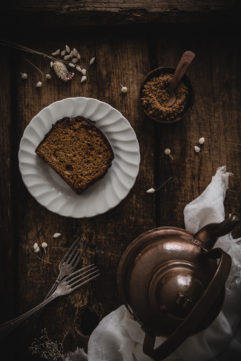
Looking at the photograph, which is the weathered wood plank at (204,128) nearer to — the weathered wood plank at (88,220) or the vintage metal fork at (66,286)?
the weathered wood plank at (88,220)

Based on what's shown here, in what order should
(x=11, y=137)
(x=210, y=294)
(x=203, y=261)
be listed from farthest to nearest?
(x=11, y=137), (x=203, y=261), (x=210, y=294)

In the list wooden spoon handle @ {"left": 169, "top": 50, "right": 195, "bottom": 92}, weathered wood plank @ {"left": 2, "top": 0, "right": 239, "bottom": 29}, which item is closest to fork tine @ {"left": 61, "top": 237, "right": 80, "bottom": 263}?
wooden spoon handle @ {"left": 169, "top": 50, "right": 195, "bottom": 92}

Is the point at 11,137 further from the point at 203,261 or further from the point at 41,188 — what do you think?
the point at 203,261

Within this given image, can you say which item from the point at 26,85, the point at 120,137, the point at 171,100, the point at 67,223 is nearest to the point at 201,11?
the point at 171,100

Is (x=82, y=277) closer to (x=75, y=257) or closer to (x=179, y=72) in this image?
(x=75, y=257)

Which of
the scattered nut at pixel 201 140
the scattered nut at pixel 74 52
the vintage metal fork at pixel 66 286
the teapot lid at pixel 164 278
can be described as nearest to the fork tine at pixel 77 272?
the vintage metal fork at pixel 66 286

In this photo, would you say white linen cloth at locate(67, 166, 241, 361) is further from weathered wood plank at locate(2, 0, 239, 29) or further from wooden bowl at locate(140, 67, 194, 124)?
weathered wood plank at locate(2, 0, 239, 29)
